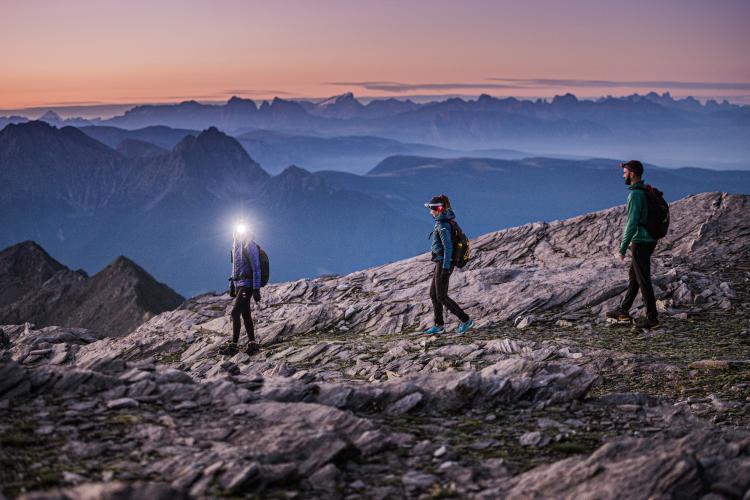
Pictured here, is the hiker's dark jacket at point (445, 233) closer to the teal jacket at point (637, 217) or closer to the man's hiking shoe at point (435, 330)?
the man's hiking shoe at point (435, 330)

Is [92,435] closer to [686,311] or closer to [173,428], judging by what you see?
[173,428]

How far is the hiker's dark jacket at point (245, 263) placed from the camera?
1942 cm

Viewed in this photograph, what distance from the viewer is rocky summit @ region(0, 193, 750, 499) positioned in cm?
687

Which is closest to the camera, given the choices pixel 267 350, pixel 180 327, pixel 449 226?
pixel 449 226

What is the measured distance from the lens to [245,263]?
19469 mm

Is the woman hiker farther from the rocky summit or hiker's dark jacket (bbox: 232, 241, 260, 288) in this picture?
hiker's dark jacket (bbox: 232, 241, 260, 288)

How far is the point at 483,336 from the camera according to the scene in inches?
737

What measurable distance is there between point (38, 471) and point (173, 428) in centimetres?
184

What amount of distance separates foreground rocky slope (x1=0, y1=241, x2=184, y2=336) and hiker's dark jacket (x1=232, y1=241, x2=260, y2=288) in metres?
101

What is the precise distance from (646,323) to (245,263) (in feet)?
40.2

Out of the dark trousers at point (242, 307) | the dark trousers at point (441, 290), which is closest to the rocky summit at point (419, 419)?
the dark trousers at point (441, 290)

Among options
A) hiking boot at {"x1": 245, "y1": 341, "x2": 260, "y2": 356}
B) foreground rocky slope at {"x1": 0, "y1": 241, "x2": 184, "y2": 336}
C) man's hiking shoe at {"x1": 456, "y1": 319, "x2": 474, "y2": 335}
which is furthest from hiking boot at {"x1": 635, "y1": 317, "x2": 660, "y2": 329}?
foreground rocky slope at {"x1": 0, "y1": 241, "x2": 184, "y2": 336}

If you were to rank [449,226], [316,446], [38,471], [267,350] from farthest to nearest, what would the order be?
[267,350] → [449,226] → [316,446] → [38,471]

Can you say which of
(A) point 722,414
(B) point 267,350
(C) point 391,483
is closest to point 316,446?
(C) point 391,483
